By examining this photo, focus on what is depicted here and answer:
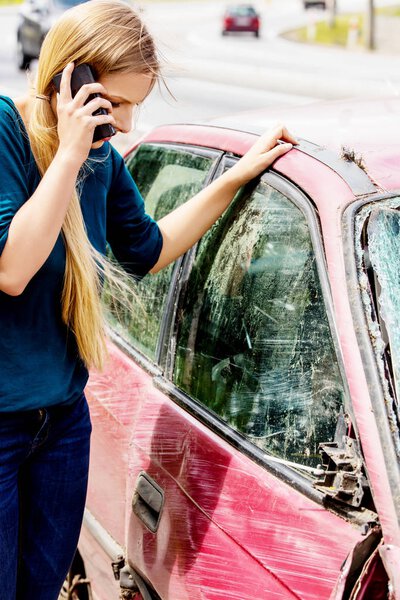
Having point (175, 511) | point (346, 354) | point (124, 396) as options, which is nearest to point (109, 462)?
point (124, 396)

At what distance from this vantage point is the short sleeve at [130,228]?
2172 millimetres

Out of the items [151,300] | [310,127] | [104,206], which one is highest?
[310,127]

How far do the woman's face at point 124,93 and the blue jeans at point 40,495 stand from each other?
0.64 metres

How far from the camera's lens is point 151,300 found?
8.00ft

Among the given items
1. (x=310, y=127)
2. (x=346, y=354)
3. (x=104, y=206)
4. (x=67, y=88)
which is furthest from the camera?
(x=310, y=127)

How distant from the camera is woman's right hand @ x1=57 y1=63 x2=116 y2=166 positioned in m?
1.71

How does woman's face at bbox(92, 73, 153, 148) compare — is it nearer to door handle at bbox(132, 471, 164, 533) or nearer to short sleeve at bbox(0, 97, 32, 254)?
short sleeve at bbox(0, 97, 32, 254)

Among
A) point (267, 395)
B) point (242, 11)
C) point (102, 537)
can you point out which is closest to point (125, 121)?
point (267, 395)

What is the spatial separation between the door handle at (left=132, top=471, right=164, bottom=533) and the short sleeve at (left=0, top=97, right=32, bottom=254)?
0.70m

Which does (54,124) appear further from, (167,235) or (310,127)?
(310,127)

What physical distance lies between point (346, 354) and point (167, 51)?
88cm

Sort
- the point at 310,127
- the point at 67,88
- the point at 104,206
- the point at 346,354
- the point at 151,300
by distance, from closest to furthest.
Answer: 1. the point at 346,354
2. the point at 67,88
3. the point at 104,206
4. the point at 310,127
5. the point at 151,300

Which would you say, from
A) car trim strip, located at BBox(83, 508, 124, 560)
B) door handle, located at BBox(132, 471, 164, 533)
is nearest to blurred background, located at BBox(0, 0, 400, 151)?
door handle, located at BBox(132, 471, 164, 533)

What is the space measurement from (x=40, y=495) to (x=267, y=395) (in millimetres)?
587
